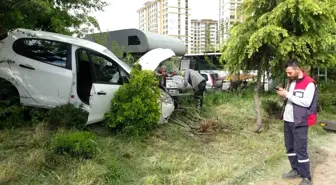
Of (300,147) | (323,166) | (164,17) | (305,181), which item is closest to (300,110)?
(300,147)

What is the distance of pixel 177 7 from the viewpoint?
34969 mm

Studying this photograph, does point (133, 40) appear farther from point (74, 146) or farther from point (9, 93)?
point (74, 146)

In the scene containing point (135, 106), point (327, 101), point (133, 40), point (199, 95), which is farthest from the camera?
point (133, 40)

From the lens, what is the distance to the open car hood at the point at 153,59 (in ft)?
21.0

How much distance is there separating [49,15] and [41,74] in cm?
163

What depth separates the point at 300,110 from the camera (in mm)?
4227

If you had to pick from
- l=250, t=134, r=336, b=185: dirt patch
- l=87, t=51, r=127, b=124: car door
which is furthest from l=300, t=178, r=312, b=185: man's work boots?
l=87, t=51, r=127, b=124: car door

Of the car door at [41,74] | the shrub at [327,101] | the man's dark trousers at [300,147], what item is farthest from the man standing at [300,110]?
the shrub at [327,101]

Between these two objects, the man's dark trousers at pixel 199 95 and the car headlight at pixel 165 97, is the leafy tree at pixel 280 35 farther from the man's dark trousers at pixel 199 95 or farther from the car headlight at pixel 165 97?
the car headlight at pixel 165 97

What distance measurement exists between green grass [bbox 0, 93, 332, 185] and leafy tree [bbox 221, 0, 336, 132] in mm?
1069

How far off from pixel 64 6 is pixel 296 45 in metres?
4.90

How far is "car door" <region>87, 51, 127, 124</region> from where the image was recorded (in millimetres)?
5742

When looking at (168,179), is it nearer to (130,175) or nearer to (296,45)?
(130,175)

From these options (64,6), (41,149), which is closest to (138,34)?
(64,6)
